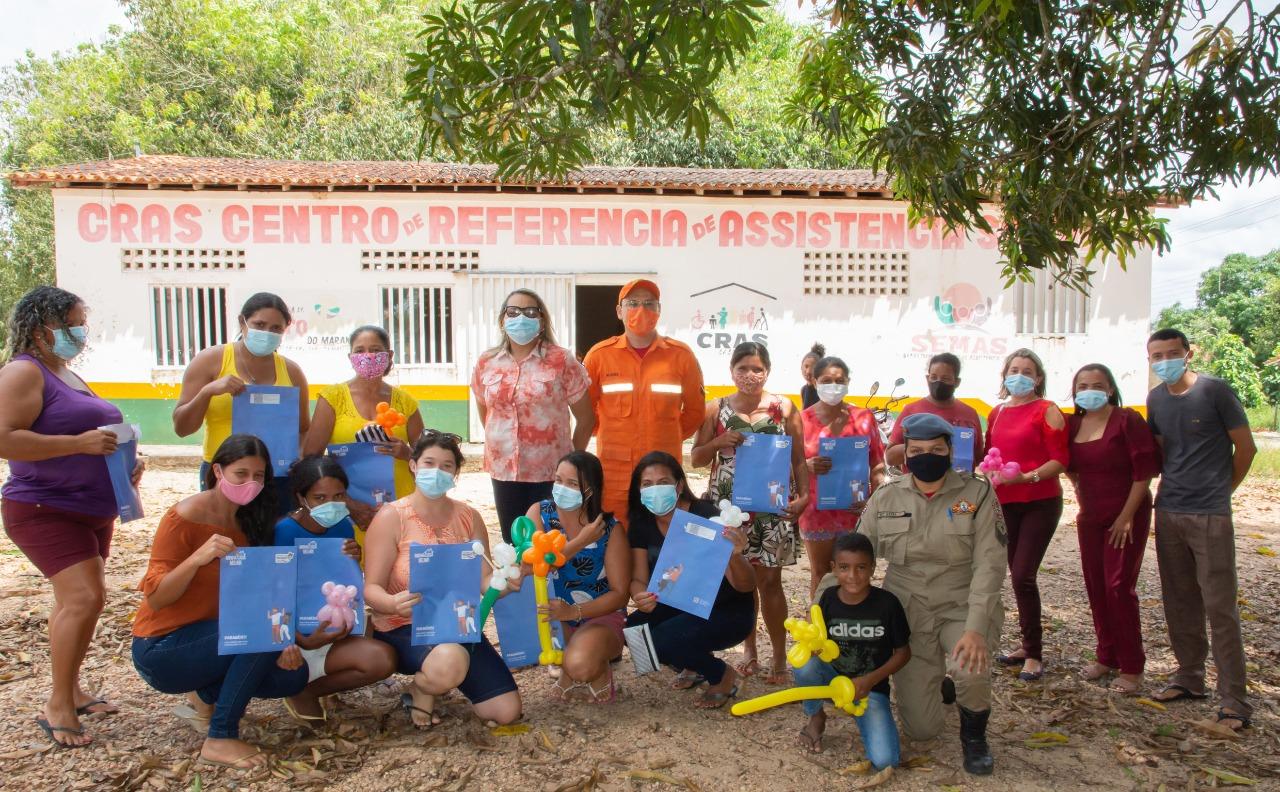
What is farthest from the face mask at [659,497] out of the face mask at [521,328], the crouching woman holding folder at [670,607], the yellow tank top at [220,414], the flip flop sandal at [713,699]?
the yellow tank top at [220,414]

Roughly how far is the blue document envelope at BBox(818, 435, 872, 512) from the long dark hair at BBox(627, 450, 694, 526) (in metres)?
0.83

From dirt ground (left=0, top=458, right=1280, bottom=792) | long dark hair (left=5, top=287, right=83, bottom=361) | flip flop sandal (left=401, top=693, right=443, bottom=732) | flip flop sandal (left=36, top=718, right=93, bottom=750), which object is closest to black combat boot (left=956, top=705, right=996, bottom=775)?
dirt ground (left=0, top=458, right=1280, bottom=792)

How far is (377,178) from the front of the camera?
1238 centimetres

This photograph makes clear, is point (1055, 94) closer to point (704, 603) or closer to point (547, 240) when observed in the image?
point (704, 603)

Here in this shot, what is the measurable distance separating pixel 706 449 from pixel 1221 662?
2.45m

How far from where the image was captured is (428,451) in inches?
153

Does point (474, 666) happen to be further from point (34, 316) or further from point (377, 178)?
point (377, 178)

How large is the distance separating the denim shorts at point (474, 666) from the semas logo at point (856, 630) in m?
1.36

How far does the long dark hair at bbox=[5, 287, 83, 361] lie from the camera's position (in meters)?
3.63

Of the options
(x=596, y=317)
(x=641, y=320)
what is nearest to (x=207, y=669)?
(x=641, y=320)

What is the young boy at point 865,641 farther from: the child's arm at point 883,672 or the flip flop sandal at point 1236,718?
the flip flop sandal at point 1236,718

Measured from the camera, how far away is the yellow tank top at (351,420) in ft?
14.1

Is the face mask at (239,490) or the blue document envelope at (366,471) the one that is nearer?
the face mask at (239,490)

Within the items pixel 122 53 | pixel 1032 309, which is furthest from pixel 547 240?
pixel 122 53
